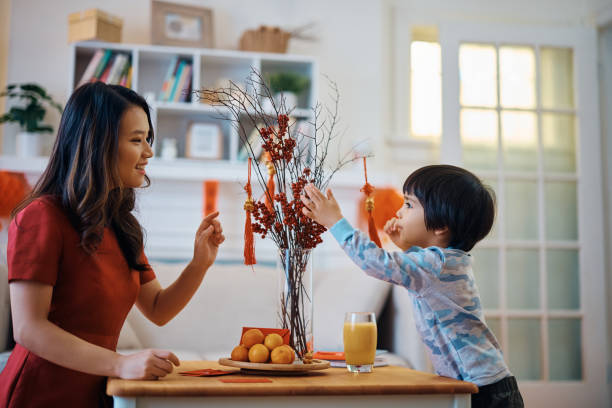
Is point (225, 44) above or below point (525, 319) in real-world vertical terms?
above

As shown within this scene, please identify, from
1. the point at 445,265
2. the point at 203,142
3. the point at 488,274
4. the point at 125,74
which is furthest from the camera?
the point at 488,274

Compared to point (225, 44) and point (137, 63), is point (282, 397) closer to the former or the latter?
point (137, 63)

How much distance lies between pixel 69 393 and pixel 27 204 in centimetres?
37

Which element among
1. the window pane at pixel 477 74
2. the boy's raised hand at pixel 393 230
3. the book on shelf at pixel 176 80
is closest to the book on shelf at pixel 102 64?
the book on shelf at pixel 176 80

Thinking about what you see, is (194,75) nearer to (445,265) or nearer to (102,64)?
(102,64)

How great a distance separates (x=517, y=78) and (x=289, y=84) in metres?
1.31

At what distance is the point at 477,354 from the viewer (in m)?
1.30

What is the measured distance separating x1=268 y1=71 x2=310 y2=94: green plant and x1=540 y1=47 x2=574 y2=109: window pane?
1378mm

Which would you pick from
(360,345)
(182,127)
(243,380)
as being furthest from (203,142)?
(243,380)

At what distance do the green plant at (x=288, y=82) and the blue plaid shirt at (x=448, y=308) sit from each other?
2238 mm

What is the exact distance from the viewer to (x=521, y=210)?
11.8ft

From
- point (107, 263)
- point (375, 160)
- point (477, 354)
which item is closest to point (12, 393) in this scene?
point (107, 263)

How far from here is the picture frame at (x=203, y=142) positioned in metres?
3.43

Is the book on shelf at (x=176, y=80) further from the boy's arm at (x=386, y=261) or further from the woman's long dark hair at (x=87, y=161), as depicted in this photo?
the boy's arm at (x=386, y=261)
